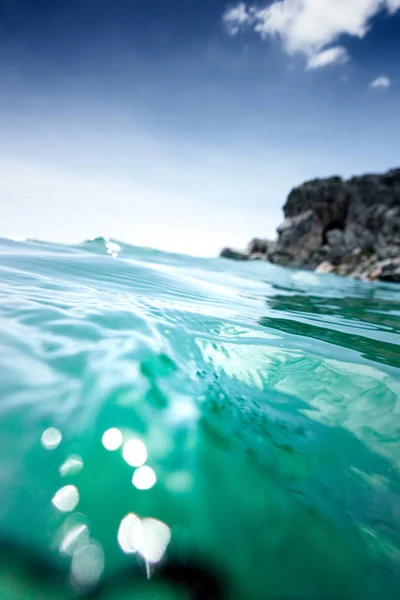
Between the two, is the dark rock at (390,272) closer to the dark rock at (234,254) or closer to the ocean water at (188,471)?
the ocean water at (188,471)

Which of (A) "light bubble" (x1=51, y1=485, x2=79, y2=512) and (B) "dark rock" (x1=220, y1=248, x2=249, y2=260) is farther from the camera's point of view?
(B) "dark rock" (x1=220, y1=248, x2=249, y2=260)

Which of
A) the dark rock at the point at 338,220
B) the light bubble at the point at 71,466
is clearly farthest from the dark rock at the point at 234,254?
the light bubble at the point at 71,466

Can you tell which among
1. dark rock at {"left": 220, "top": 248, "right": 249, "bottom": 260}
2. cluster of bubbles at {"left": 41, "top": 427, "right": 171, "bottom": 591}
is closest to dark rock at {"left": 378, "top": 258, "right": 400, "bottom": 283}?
cluster of bubbles at {"left": 41, "top": 427, "right": 171, "bottom": 591}

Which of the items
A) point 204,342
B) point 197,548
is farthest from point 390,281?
point 197,548

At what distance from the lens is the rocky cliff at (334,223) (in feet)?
99.0

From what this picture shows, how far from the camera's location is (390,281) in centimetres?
1525

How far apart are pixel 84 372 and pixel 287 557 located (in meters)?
0.95

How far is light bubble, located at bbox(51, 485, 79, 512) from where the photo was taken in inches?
28.9

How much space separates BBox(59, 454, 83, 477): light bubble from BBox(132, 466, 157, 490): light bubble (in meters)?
0.17

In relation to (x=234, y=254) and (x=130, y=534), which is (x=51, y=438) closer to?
(x=130, y=534)

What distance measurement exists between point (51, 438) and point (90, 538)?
329 mm

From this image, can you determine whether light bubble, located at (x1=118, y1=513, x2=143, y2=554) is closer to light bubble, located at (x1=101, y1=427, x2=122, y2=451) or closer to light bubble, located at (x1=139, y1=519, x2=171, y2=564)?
light bubble, located at (x1=139, y1=519, x2=171, y2=564)

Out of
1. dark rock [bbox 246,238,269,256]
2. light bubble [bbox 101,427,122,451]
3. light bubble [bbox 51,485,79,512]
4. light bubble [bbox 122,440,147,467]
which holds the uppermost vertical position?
dark rock [bbox 246,238,269,256]

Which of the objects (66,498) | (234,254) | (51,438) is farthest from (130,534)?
(234,254)
